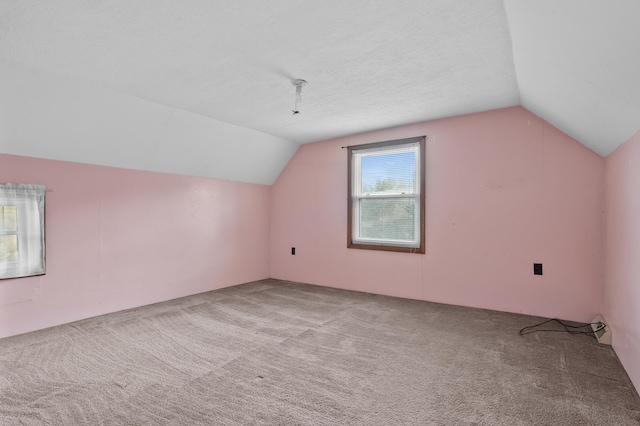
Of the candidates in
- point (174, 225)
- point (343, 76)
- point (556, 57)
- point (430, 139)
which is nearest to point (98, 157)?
point (174, 225)

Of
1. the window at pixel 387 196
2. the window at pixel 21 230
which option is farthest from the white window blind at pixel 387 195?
the window at pixel 21 230

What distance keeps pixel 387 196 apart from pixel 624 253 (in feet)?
8.11

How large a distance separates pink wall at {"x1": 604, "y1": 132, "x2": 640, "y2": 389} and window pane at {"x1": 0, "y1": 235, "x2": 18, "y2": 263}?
491 centimetres

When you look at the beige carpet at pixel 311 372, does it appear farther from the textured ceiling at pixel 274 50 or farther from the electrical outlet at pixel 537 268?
the textured ceiling at pixel 274 50

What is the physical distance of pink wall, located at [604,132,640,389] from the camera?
2080 mm

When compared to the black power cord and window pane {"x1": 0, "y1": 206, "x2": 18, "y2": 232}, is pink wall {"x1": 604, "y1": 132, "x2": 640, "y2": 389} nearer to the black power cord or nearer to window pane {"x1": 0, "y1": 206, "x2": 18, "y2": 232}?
the black power cord

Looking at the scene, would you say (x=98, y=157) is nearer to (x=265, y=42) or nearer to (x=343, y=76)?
(x=265, y=42)

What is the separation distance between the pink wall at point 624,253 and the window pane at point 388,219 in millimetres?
1908

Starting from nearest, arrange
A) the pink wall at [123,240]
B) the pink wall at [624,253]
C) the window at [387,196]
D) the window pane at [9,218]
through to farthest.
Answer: the pink wall at [624,253]
the window pane at [9,218]
the pink wall at [123,240]
the window at [387,196]

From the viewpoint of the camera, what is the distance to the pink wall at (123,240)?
3.06 meters

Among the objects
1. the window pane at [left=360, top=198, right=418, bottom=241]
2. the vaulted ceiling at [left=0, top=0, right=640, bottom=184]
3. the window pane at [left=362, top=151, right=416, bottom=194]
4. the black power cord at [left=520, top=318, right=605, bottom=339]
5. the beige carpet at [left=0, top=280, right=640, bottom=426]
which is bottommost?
the beige carpet at [left=0, top=280, right=640, bottom=426]

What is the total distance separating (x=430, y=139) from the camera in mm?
3998

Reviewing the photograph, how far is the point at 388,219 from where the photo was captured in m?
4.40

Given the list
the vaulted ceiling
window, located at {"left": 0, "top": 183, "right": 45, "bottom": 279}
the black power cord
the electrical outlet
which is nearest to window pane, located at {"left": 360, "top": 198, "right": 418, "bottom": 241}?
the vaulted ceiling
